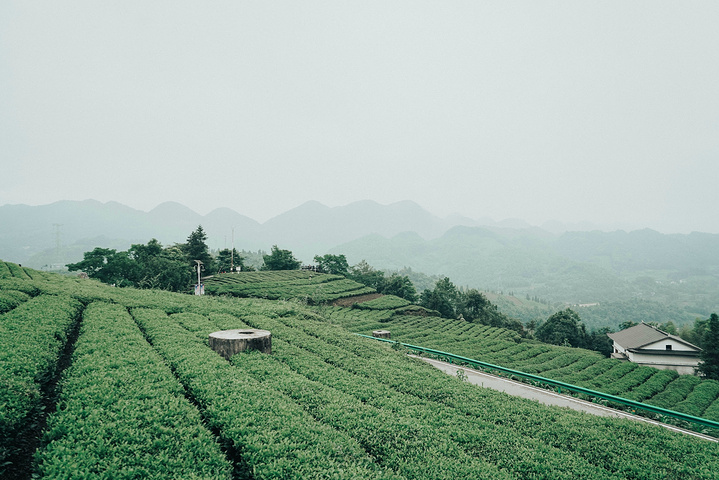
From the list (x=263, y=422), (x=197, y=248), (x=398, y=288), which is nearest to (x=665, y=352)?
(x=398, y=288)

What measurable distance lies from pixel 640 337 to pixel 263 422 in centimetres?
4374

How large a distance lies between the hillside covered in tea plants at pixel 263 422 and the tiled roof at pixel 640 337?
113 ft

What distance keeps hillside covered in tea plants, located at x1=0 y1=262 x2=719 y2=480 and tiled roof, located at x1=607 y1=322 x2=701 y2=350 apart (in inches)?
1351

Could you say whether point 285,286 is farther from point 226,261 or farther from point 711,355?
point 711,355

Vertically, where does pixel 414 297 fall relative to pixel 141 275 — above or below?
below

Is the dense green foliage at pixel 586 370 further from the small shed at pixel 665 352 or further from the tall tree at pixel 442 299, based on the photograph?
the tall tree at pixel 442 299

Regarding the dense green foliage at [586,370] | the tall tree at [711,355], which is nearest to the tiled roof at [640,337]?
the tall tree at [711,355]

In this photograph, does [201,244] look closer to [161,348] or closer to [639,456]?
[161,348]

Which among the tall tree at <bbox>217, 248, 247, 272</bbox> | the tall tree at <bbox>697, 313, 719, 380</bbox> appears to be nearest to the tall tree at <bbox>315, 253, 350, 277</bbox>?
the tall tree at <bbox>217, 248, 247, 272</bbox>

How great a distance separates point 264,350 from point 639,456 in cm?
813

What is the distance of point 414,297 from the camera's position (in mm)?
63094

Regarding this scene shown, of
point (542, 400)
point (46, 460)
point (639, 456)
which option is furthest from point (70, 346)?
point (542, 400)

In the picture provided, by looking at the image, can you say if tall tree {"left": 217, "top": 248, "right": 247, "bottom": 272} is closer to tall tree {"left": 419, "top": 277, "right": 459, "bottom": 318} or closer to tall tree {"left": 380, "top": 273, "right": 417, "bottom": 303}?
tall tree {"left": 380, "top": 273, "right": 417, "bottom": 303}

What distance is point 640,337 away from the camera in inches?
1405
